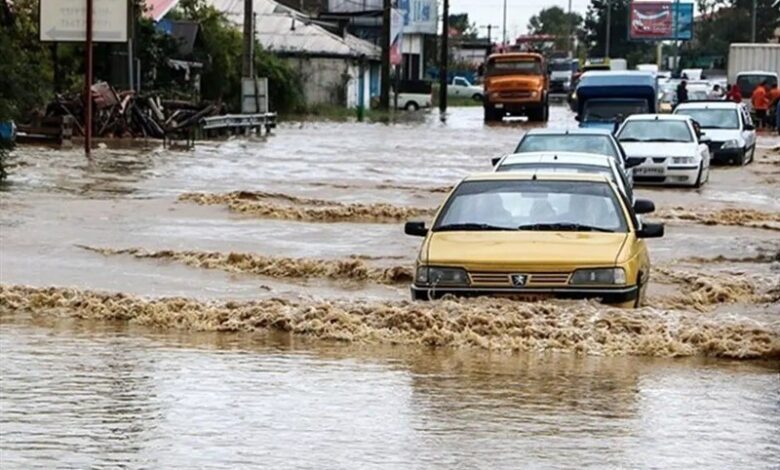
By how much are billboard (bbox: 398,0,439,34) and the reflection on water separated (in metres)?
89.4

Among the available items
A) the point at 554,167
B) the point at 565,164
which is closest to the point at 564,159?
the point at 565,164

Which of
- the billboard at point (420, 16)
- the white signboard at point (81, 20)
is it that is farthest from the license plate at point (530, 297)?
the billboard at point (420, 16)

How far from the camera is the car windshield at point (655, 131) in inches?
1292

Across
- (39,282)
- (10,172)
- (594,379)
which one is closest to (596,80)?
(10,172)

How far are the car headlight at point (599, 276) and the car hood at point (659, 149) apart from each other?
59.8ft

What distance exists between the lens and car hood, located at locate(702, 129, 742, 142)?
3962 centimetres

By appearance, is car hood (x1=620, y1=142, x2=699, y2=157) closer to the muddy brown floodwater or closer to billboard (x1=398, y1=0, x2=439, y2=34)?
the muddy brown floodwater

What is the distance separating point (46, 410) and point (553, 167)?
375 inches

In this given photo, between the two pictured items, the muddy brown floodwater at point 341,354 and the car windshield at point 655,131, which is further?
the car windshield at point 655,131

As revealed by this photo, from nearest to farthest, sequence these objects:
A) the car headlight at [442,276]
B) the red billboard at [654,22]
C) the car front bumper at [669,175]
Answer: the car headlight at [442,276]
the car front bumper at [669,175]
the red billboard at [654,22]

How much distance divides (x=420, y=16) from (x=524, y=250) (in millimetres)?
92208

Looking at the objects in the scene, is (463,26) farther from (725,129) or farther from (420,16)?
(725,129)

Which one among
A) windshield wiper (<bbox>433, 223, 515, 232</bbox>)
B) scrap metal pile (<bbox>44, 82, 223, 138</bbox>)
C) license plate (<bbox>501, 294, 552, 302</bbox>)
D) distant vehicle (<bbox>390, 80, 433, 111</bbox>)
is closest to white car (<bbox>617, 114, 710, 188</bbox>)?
scrap metal pile (<bbox>44, 82, 223, 138</bbox>)

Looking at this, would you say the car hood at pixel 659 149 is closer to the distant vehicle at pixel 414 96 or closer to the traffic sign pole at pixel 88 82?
the traffic sign pole at pixel 88 82
